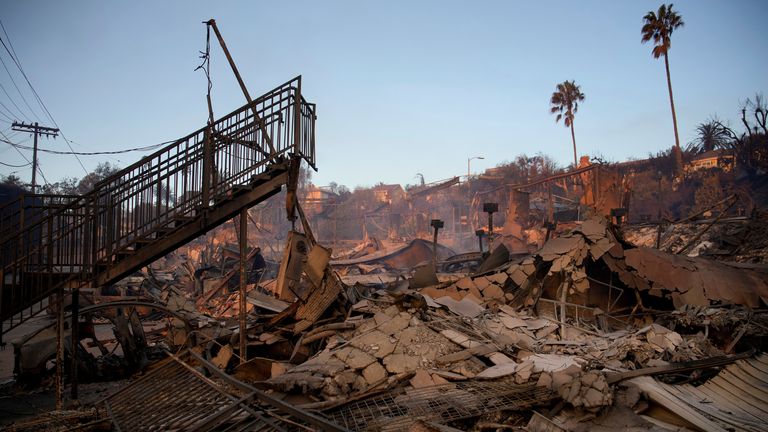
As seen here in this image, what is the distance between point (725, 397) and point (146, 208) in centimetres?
908

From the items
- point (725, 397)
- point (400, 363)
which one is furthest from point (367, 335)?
point (725, 397)

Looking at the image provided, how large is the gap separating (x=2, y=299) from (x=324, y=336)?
522cm

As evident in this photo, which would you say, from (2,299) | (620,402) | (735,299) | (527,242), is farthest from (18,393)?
(527,242)

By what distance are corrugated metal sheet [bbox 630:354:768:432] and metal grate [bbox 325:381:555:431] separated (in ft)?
4.09

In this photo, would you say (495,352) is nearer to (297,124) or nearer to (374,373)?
(374,373)

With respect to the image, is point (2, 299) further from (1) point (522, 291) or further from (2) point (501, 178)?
(2) point (501, 178)

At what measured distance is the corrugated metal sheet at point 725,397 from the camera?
15.6ft

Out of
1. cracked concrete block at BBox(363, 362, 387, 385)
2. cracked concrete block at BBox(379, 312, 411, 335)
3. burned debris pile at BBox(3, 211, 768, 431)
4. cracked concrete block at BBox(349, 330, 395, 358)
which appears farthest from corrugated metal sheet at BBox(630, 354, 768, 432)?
cracked concrete block at BBox(379, 312, 411, 335)

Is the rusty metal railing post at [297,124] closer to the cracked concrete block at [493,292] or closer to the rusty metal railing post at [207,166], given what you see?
the rusty metal railing post at [207,166]

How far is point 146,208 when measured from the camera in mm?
8227

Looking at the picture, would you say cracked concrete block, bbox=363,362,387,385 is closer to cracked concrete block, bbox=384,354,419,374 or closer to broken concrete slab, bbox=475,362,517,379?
cracked concrete block, bbox=384,354,419,374

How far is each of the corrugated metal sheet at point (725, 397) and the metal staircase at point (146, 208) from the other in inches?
253

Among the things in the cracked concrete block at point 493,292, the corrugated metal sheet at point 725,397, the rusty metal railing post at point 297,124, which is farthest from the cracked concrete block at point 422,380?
the cracked concrete block at point 493,292

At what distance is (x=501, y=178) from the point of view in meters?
44.1
